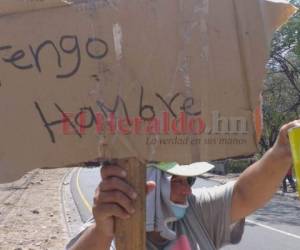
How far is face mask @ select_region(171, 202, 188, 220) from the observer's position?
2.33 m

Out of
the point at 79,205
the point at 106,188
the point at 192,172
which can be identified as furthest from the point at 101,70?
the point at 79,205

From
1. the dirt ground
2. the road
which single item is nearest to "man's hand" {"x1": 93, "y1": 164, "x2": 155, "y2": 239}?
the dirt ground

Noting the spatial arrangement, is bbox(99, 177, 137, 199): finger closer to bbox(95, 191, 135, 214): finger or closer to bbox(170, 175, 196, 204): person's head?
bbox(95, 191, 135, 214): finger

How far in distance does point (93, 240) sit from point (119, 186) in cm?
33

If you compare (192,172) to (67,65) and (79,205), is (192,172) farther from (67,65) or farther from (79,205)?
(79,205)

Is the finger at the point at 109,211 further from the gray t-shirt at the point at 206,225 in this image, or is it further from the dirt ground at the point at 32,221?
the dirt ground at the point at 32,221

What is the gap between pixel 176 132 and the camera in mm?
1785

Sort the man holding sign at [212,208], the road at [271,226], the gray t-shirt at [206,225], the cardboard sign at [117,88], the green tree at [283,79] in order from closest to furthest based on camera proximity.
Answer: the cardboard sign at [117,88], the man holding sign at [212,208], the gray t-shirt at [206,225], the road at [271,226], the green tree at [283,79]

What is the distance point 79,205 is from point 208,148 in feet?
51.6

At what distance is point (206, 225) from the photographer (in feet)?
7.83

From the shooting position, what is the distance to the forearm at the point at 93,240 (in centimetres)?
203

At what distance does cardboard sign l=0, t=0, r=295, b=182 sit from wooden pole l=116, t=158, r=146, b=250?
8 cm

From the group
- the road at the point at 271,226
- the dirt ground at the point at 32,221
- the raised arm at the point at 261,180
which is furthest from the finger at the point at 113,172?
the road at the point at 271,226

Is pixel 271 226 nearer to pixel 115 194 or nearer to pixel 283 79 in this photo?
pixel 283 79
